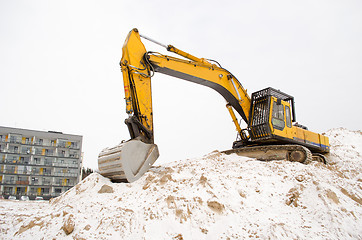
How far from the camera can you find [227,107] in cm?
A: 1130

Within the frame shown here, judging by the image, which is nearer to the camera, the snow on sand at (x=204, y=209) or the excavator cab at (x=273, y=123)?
the snow on sand at (x=204, y=209)

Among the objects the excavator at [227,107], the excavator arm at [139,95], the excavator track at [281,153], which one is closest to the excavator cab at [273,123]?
the excavator at [227,107]

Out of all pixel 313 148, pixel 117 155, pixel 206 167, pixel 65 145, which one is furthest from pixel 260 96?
pixel 65 145

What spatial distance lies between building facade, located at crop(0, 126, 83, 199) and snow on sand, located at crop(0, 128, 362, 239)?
33.7 meters

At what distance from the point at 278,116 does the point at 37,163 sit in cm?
3628

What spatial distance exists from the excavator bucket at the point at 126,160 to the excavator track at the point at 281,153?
13.9 ft

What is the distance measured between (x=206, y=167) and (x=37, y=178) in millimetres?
35568

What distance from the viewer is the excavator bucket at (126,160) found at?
6746mm

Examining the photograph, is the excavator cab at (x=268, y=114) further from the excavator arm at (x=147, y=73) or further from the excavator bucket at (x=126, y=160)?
the excavator bucket at (x=126, y=160)

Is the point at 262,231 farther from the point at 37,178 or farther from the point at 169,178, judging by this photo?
the point at 37,178

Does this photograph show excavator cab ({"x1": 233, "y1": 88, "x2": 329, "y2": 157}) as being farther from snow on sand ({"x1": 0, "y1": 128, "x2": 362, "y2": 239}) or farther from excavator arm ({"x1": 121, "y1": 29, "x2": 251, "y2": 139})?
snow on sand ({"x1": 0, "y1": 128, "x2": 362, "y2": 239})

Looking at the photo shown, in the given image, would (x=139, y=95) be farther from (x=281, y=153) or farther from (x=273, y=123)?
(x=281, y=153)

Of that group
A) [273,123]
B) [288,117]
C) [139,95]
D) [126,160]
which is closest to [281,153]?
[273,123]

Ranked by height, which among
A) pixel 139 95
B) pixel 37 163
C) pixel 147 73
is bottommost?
pixel 139 95
